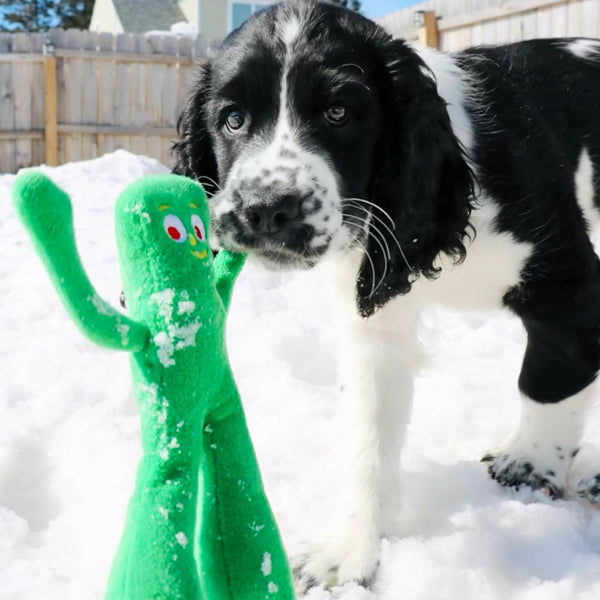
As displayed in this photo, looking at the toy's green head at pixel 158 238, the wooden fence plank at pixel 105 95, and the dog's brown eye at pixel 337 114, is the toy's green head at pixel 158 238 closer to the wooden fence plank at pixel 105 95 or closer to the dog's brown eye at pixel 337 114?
the dog's brown eye at pixel 337 114

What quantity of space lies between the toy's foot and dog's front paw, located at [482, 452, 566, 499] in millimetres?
58

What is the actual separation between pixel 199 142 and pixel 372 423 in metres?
1.04

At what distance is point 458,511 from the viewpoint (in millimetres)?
2557

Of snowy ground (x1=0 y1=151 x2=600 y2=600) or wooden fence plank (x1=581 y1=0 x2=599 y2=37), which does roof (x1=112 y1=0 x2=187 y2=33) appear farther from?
snowy ground (x1=0 y1=151 x2=600 y2=600)

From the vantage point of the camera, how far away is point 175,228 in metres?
1.49

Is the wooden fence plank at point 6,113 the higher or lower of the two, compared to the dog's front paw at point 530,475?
higher

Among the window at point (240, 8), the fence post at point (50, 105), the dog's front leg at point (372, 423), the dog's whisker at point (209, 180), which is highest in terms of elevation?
the window at point (240, 8)

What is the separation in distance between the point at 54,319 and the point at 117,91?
31.8 feet

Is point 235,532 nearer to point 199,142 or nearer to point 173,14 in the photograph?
point 199,142

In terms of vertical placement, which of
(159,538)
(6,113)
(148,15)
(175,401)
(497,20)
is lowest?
(159,538)

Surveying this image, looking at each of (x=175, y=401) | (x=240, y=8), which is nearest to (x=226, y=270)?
(x=175, y=401)

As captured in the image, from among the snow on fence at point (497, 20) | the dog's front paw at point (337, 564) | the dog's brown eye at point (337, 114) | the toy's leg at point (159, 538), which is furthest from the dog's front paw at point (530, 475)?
the snow on fence at point (497, 20)

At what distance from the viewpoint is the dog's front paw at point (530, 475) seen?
9.02 feet

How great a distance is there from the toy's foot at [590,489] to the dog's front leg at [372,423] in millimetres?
610
